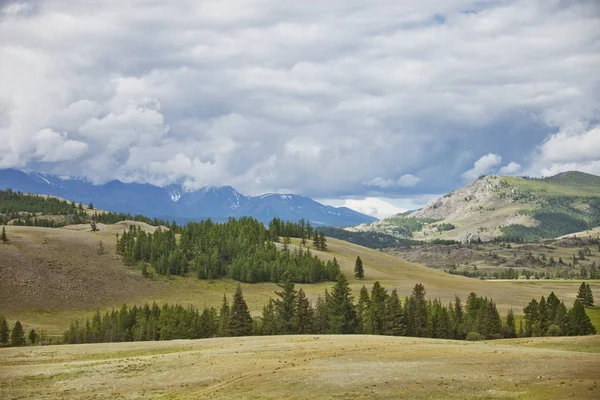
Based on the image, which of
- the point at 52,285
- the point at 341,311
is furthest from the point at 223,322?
the point at 52,285

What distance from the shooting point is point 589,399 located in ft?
111

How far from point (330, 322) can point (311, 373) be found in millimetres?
69813

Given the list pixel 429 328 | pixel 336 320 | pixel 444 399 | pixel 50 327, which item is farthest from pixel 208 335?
pixel 444 399

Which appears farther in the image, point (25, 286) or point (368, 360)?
point (25, 286)

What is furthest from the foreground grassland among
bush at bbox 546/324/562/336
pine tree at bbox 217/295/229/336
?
bush at bbox 546/324/562/336

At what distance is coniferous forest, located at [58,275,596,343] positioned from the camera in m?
112

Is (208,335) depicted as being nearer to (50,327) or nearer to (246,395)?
(50,327)

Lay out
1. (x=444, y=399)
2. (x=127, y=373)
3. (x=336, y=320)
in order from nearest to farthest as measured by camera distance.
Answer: (x=444, y=399) < (x=127, y=373) < (x=336, y=320)

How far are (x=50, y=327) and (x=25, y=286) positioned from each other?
118ft

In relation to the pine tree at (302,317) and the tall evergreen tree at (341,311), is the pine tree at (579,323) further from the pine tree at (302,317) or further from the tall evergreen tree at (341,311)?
the pine tree at (302,317)

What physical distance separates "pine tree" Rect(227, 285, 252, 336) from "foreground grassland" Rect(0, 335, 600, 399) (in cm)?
4489

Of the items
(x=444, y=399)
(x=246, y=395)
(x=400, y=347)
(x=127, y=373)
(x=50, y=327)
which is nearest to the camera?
(x=444, y=399)

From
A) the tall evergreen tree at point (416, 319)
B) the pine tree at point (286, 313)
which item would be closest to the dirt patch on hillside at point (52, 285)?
the pine tree at point (286, 313)

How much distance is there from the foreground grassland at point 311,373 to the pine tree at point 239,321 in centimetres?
4489
